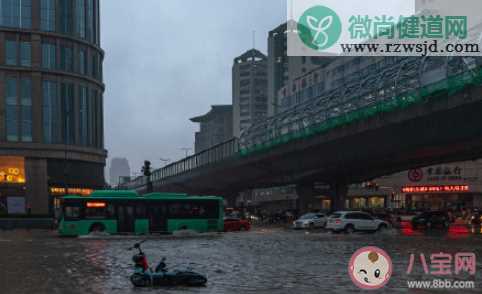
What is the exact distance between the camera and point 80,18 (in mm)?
86938

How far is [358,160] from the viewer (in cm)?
6338

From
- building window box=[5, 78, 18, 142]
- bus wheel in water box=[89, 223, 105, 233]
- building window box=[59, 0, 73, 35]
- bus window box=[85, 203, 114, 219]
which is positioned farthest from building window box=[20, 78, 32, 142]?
bus wheel in water box=[89, 223, 105, 233]

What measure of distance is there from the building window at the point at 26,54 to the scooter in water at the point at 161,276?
69075 mm

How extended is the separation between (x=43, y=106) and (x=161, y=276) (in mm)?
68527

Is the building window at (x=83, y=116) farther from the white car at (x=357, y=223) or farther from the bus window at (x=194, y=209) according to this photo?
the white car at (x=357, y=223)

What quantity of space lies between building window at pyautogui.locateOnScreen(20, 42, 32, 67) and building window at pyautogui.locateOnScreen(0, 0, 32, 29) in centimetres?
217

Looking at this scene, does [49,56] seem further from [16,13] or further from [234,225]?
[234,225]

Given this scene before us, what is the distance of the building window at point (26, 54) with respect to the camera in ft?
266

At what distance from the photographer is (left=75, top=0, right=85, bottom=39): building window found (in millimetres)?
86188

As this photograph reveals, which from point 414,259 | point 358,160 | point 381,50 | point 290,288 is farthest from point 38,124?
point 290,288

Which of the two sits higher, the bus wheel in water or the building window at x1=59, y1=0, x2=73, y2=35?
the building window at x1=59, y1=0, x2=73, y2=35

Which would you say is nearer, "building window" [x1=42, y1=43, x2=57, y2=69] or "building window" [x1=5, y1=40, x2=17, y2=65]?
"building window" [x1=5, y1=40, x2=17, y2=65]

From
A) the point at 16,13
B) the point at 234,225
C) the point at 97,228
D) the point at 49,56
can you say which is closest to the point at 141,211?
the point at 97,228

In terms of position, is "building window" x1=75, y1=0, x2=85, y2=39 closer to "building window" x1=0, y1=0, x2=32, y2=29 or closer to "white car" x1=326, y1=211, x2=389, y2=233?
"building window" x1=0, y1=0, x2=32, y2=29
